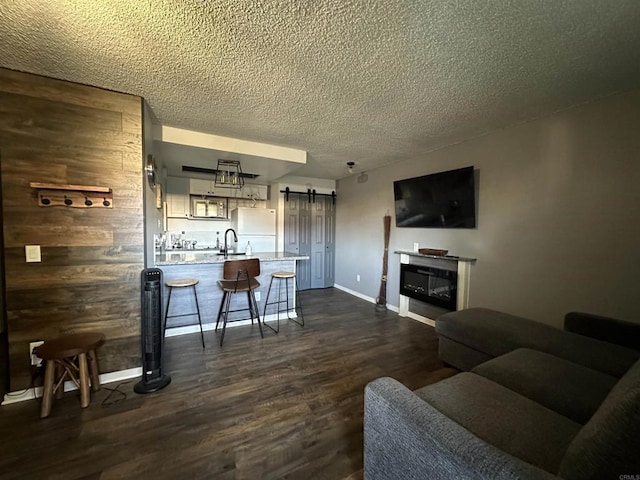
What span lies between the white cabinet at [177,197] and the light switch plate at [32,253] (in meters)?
3.14

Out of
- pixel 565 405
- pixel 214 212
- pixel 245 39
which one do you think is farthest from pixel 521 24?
pixel 214 212

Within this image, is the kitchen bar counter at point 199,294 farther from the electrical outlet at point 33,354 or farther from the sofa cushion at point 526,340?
Answer: the sofa cushion at point 526,340

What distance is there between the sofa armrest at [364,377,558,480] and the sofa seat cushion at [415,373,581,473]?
293 mm

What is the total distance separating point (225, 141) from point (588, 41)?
3288mm

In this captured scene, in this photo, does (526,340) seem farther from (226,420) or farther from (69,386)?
(69,386)

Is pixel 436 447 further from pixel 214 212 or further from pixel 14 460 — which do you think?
pixel 214 212

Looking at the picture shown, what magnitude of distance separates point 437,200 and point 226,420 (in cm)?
336

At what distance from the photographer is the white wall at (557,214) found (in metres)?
2.10

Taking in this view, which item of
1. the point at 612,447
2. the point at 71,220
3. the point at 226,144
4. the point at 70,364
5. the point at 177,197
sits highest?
the point at 226,144

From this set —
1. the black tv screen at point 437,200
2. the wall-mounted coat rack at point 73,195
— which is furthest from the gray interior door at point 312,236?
the wall-mounted coat rack at point 73,195

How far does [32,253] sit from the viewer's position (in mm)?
2018

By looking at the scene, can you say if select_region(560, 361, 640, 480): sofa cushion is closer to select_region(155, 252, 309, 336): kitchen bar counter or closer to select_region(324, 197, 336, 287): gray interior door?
select_region(155, 252, 309, 336): kitchen bar counter

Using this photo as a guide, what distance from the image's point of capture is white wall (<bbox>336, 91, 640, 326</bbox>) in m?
2.10

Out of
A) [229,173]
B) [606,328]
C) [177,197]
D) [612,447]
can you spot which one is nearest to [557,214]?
[606,328]
